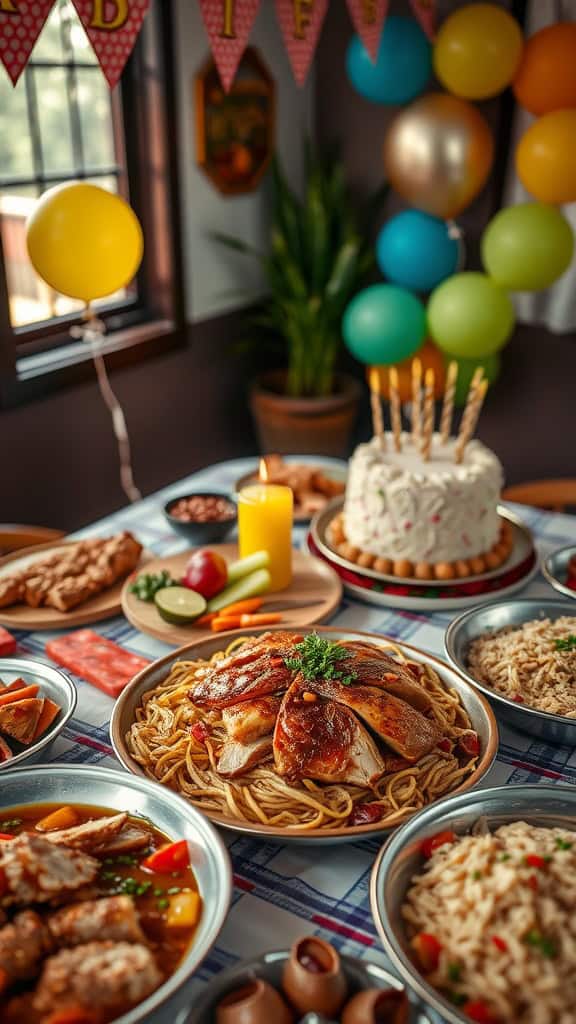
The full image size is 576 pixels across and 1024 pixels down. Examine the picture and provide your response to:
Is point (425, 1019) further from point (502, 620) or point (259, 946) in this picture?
point (502, 620)

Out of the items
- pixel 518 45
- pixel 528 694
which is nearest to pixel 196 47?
pixel 518 45

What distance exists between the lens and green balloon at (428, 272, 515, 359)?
4289 mm

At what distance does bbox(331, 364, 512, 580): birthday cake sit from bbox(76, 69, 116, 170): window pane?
9.02ft

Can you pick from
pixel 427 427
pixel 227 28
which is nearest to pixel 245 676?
Answer: pixel 427 427

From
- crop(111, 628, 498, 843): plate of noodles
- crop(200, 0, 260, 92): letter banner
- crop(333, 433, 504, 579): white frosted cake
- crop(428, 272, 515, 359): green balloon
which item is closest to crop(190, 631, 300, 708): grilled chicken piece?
crop(111, 628, 498, 843): plate of noodles

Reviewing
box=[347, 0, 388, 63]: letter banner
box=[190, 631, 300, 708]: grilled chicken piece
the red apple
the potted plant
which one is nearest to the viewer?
box=[190, 631, 300, 708]: grilled chicken piece

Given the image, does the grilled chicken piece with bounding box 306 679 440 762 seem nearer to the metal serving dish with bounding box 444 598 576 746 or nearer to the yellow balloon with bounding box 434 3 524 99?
the metal serving dish with bounding box 444 598 576 746

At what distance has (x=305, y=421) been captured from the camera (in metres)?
5.28

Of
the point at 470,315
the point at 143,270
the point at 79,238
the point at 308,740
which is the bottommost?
the point at 308,740

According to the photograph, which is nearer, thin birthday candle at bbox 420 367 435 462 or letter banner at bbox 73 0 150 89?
letter banner at bbox 73 0 150 89

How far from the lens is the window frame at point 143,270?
4.23m

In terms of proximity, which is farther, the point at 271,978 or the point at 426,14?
the point at 426,14

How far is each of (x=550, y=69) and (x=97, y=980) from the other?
13.6ft

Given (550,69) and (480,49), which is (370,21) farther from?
(550,69)
